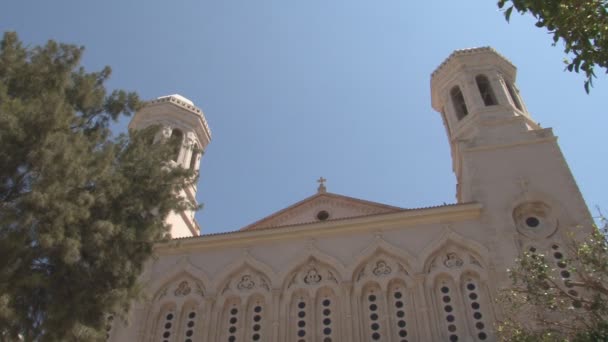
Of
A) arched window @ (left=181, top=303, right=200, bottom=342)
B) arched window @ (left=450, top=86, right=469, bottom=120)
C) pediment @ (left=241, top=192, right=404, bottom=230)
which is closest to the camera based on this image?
arched window @ (left=181, top=303, right=200, bottom=342)

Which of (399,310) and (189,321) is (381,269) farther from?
(189,321)

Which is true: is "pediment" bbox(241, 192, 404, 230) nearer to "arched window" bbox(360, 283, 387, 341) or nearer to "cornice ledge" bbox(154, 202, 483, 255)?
"cornice ledge" bbox(154, 202, 483, 255)

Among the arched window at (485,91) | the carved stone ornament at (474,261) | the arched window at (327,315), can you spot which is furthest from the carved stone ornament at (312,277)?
the arched window at (485,91)

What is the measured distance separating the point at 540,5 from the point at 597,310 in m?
4.62

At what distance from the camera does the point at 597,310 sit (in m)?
7.79

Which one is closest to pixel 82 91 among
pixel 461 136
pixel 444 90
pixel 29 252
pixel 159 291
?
pixel 29 252

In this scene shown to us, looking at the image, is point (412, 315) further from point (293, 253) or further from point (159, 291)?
point (159, 291)

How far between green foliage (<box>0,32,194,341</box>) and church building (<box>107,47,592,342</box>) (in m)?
2.61

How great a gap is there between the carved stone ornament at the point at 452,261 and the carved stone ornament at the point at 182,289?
6.14 metres

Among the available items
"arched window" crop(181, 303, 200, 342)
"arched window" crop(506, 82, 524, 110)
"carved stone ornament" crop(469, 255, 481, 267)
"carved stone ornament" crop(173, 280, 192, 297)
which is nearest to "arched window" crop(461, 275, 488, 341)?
"carved stone ornament" crop(469, 255, 481, 267)

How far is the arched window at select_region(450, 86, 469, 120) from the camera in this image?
17703 millimetres

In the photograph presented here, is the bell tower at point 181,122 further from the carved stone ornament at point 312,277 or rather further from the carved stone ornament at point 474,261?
the carved stone ornament at point 474,261

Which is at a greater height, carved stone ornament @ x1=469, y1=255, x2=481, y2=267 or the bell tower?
the bell tower

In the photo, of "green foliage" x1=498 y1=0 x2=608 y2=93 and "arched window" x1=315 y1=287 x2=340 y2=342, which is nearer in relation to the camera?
"green foliage" x1=498 y1=0 x2=608 y2=93
